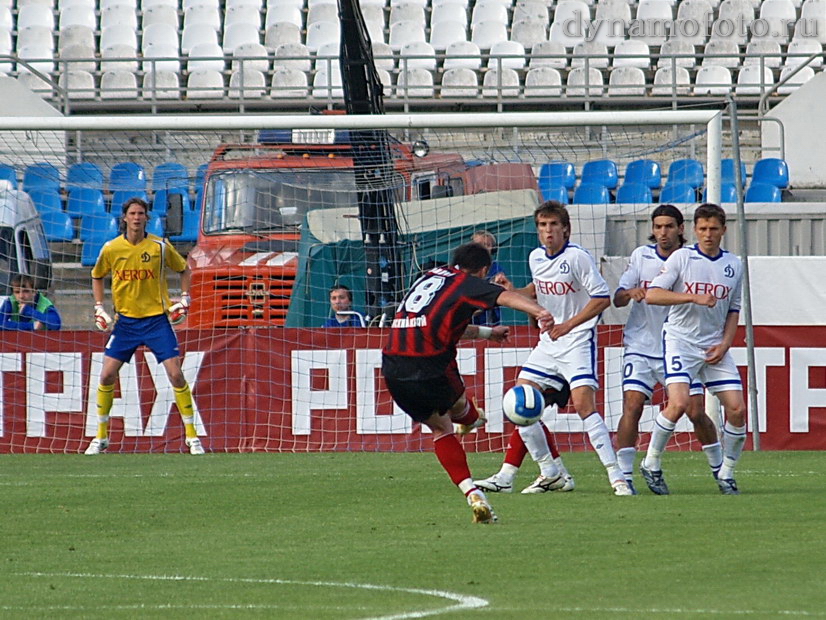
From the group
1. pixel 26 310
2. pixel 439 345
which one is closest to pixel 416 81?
pixel 26 310

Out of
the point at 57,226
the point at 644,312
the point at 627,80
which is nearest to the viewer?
the point at 644,312

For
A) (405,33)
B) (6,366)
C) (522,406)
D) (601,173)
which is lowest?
(522,406)

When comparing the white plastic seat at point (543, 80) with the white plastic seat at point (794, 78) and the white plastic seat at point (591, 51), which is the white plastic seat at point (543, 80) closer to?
the white plastic seat at point (591, 51)

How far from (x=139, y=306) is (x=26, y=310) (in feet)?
7.09

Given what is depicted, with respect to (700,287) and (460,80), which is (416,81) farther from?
(700,287)

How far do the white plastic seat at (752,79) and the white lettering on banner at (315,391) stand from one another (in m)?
13.1

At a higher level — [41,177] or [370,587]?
[41,177]

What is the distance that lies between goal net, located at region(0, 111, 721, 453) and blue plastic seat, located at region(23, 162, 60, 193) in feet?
0.09

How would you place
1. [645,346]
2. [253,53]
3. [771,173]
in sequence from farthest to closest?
[253,53] → [771,173] → [645,346]

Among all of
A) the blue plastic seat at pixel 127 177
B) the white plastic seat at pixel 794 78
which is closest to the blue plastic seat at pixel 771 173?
the white plastic seat at pixel 794 78

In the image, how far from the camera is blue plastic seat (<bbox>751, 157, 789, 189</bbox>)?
2191 centimetres

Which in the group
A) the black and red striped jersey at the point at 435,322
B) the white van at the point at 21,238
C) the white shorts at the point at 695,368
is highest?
the white van at the point at 21,238

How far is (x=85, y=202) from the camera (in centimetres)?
1856

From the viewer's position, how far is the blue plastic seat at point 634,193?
19.9 meters
